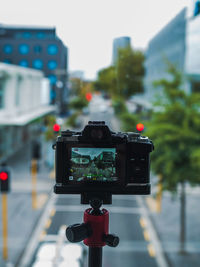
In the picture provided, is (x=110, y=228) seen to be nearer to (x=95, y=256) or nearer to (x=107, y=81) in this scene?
(x=107, y=81)

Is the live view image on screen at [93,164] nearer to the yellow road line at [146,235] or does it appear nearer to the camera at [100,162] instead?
the camera at [100,162]

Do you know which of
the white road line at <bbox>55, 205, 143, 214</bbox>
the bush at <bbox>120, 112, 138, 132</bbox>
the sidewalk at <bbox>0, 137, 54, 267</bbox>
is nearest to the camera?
the bush at <bbox>120, 112, 138, 132</bbox>

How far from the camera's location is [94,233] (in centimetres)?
107

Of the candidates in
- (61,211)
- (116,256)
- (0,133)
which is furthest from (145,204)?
(0,133)

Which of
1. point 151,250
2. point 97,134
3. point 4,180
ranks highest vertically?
point 97,134

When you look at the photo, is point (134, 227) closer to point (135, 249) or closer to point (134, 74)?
point (135, 249)

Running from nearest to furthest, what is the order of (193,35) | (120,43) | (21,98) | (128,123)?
1. (120,43)
2. (193,35)
3. (128,123)
4. (21,98)

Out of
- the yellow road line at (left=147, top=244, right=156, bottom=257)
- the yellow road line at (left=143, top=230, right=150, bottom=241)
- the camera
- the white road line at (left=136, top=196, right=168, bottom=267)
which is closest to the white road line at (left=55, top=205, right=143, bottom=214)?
the white road line at (left=136, top=196, right=168, bottom=267)

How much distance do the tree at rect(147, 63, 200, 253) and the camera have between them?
9.42 ft

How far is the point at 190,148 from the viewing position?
13.2 ft

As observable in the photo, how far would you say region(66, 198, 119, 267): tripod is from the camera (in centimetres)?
104

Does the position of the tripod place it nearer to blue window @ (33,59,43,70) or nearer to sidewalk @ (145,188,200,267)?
blue window @ (33,59,43,70)

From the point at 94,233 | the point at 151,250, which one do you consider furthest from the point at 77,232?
the point at 151,250

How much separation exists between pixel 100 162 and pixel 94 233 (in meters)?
0.23
